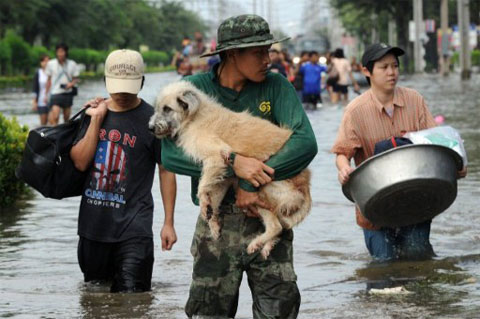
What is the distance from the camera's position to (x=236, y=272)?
17.5ft

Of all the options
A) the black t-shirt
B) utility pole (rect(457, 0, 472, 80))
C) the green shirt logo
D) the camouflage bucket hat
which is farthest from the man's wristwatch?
utility pole (rect(457, 0, 472, 80))

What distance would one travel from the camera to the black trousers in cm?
712

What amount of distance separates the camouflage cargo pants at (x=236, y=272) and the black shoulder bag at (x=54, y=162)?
1946mm

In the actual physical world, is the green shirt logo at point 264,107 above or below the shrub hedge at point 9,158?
above

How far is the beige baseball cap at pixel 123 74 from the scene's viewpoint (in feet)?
22.5

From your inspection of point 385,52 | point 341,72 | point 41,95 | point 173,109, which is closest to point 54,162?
point 173,109

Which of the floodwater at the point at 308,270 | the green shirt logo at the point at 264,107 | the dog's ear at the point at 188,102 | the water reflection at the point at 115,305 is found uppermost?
the dog's ear at the point at 188,102

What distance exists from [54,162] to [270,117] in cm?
215

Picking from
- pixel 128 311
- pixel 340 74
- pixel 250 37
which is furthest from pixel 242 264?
pixel 340 74

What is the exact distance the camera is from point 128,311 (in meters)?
7.16

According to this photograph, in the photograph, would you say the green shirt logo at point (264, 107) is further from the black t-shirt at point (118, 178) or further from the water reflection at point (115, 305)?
the water reflection at point (115, 305)

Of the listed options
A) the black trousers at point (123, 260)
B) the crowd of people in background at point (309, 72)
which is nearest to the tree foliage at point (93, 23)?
the crowd of people in background at point (309, 72)

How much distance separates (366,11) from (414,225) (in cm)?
6946

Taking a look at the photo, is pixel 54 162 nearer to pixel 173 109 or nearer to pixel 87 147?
pixel 87 147
